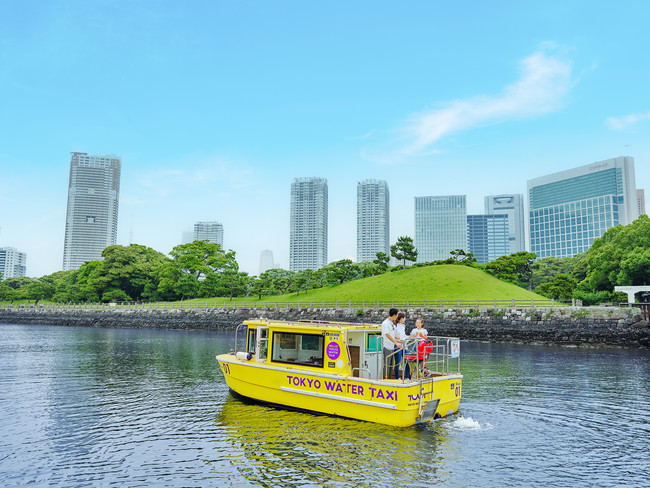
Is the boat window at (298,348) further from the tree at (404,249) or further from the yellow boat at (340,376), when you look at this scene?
the tree at (404,249)

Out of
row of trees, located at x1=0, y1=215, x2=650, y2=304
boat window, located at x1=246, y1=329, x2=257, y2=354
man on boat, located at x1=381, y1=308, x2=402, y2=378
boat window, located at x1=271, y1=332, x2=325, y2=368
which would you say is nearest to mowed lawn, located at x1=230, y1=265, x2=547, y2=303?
row of trees, located at x1=0, y1=215, x2=650, y2=304

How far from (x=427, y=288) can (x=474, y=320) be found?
62.6 ft

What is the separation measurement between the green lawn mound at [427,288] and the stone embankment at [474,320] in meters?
10.6

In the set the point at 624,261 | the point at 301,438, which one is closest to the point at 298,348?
the point at 301,438

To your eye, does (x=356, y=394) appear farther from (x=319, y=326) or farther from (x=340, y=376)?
(x=319, y=326)

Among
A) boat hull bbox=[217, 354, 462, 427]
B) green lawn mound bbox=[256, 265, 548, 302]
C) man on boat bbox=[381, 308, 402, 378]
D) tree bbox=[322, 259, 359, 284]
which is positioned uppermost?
tree bbox=[322, 259, 359, 284]

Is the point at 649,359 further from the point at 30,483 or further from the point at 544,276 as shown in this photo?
the point at 544,276

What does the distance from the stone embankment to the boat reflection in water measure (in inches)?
1282

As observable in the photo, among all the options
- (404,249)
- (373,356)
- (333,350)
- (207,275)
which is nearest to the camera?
(333,350)

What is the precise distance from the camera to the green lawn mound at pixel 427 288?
204ft

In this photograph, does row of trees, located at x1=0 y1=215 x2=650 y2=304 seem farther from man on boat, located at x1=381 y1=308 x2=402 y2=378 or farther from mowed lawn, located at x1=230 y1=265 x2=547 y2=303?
man on boat, located at x1=381 y1=308 x2=402 y2=378

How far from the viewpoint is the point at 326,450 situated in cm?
1157

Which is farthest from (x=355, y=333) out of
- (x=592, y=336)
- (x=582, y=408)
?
(x=592, y=336)

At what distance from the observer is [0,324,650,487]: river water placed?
994 centimetres
